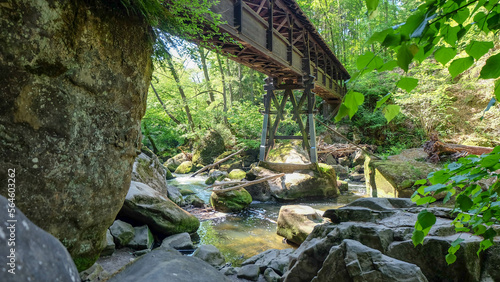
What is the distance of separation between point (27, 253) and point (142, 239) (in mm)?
4368

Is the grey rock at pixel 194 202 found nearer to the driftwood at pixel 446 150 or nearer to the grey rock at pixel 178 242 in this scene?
the grey rock at pixel 178 242

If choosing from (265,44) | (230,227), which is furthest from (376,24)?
(230,227)

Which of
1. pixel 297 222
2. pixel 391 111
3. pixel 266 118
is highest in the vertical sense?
pixel 266 118

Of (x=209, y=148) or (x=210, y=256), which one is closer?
(x=210, y=256)

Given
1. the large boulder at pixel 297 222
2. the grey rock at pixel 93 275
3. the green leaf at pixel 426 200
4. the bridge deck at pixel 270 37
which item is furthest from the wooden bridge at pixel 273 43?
the green leaf at pixel 426 200

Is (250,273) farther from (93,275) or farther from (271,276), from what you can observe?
(93,275)

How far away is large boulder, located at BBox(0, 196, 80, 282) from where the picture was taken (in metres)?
0.64

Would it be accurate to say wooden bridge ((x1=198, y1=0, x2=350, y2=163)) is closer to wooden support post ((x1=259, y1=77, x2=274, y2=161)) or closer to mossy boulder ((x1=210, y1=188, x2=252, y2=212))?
wooden support post ((x1=259, y1=77, x2=274, y2=161))

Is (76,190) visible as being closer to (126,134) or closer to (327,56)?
(126,134)

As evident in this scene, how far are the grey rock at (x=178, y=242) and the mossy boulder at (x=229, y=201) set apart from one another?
2614 millimetres

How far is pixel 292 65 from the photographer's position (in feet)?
29.3

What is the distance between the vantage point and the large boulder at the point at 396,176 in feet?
24.1

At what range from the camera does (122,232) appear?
A: 4.54 meters

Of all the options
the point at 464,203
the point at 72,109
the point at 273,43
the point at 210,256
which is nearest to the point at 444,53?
the point at 464,203
